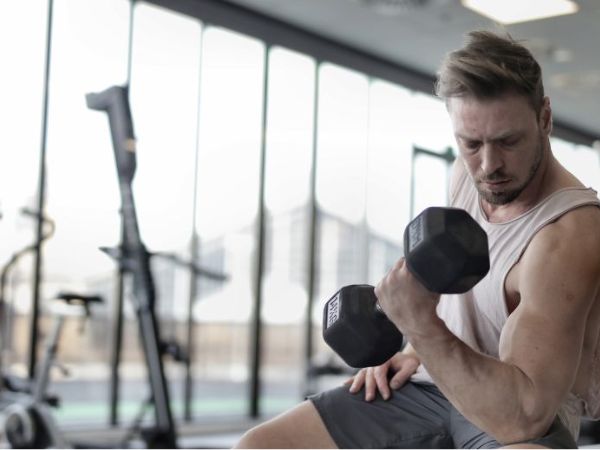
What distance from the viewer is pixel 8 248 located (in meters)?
5.03

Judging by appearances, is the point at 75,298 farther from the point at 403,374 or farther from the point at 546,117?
the point at 546,117

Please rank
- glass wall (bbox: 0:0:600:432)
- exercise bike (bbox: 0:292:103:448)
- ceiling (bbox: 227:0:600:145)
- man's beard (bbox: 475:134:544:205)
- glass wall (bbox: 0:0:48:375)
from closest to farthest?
man's beard (bbox: 475:134:544:205), exercise bike (bbox: 0:292:103:448), glass wall (bbox: 0:0:48:375), glass wall (bbox: 0:0:600:432), ceiling (bbox: 227:0:600:145)

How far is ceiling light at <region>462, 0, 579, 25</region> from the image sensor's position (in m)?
5.54

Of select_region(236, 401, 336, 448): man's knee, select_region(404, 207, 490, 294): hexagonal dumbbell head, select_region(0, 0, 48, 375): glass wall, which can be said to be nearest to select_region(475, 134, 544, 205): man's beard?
Result: select_region(404, 207, 490, 294): hexagonal dumbbell head

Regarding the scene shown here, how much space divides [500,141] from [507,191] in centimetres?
9

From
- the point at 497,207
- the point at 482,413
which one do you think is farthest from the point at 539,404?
the point at 497,207

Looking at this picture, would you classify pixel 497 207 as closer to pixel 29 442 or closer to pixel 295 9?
pixel 29 442

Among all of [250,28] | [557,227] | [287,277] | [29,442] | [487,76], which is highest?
[250,28]

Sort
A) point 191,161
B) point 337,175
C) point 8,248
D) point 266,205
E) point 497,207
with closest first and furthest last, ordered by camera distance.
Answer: point 497,207 < point 8,248 < point 191,161 < point 266,205 < point 337,175

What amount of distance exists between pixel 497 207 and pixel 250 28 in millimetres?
5072

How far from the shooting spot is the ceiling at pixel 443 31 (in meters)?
5.77

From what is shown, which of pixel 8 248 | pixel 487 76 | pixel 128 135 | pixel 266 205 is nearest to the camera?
pixel 487 76

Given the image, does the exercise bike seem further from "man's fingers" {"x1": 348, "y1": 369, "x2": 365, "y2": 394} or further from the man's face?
the man's face

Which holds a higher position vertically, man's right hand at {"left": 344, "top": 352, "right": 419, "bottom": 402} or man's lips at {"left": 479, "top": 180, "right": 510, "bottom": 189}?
man's lips at {"left": 479, "top": 180, "right": 510, "bottom": 189}
